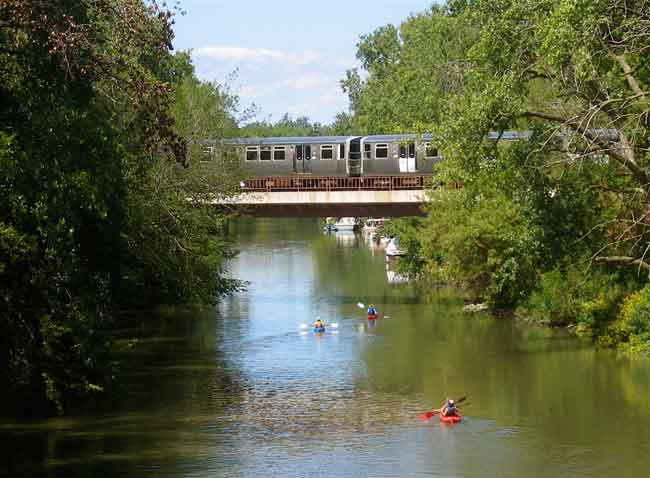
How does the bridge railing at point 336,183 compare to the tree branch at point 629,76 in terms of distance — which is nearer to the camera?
the tree branch at point 629,76

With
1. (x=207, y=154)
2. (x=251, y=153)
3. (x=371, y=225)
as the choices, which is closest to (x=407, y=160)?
(x=251, y=153)

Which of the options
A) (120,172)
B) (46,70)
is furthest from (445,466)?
(46,70)

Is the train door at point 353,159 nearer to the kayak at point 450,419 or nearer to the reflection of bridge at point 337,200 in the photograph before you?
the reflection of bridge at point 337,200

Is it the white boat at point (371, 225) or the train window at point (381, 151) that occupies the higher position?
the train window at point (381, 151)

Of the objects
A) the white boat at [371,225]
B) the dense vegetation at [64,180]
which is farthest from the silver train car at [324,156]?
the white boat at [371,225]

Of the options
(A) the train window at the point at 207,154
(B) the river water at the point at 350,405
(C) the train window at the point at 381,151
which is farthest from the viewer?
(C) the train window at the point at 381,151

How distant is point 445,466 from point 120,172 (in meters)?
10.3

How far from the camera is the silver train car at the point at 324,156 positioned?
59.0 meters

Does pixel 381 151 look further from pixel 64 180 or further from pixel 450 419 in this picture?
pixel 64 180

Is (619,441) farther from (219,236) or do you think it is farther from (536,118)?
(219,236)

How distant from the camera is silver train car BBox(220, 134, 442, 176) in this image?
59.0 meters

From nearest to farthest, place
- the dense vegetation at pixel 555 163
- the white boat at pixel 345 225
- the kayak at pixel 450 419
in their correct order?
the kayak at pixel 450 419 < the dense vegetation at pixel 555 163 < the white boat at pixel 345 225

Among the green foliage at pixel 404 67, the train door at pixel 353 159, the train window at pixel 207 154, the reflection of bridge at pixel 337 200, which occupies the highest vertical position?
the green foliage at pixel 404 67

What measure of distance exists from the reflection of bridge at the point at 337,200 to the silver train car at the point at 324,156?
2.31 metres
